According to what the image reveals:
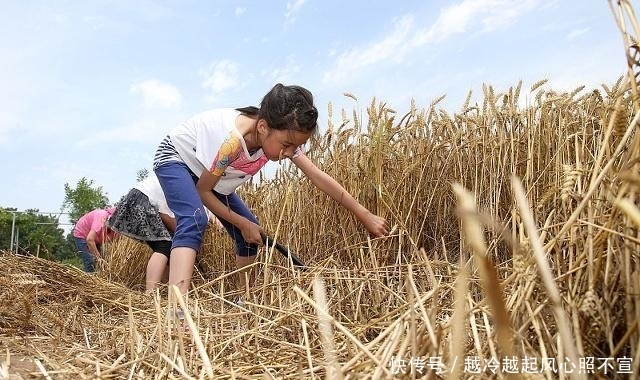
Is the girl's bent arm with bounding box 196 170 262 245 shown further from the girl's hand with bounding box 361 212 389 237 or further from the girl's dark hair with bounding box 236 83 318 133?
the girl's hand with bounding box 361 212 389 237

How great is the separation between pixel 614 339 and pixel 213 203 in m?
1.68

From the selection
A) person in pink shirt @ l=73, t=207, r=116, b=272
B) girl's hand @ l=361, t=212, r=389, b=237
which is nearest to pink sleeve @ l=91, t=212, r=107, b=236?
person in pink shirt @ l=73, t=207, r=116, b=272

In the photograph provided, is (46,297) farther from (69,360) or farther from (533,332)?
(533,332)

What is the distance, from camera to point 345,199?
2135 millimetres

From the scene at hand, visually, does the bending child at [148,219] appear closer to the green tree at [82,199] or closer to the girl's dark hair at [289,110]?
the girl's dark hair at [289,110]

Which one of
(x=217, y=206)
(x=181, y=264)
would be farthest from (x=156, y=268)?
(x=181, y=264)

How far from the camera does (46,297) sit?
2281mm

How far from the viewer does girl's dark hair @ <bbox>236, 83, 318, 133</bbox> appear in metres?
2.03

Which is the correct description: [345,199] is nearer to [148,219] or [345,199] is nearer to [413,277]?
[413,277]

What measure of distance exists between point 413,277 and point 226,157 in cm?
85

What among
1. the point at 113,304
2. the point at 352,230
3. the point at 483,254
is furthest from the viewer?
the point at 352,230

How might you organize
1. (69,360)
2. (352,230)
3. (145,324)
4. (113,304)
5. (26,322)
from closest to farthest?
(69,360)
(145,324)
(26,322)
(113,304)
(352,230)

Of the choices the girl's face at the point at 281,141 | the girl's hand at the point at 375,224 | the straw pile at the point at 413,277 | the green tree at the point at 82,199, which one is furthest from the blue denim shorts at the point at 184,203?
the green tree at the point at 82,199

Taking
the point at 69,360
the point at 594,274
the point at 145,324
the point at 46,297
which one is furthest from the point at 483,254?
the point at 46,297
